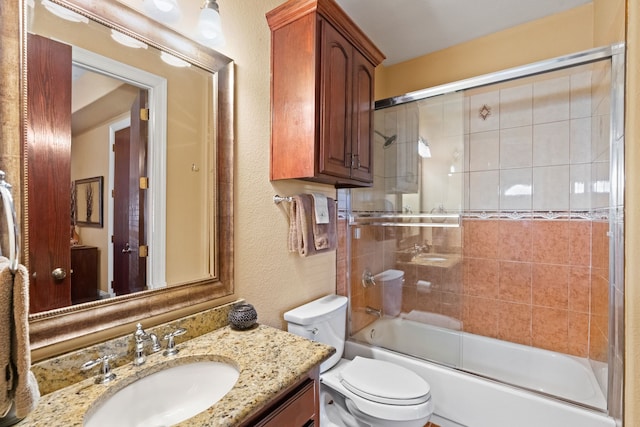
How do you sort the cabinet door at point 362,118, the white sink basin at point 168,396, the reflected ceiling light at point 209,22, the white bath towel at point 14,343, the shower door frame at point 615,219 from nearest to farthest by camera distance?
the white bath towel at point 14,343 < the white sink basin at point 168,396 < the reflected ceiling light at point 209,22 < the shower door frame at point 615,219 < the cabinet door at point 362,118

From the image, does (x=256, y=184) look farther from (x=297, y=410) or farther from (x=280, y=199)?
(x=297, y=410)

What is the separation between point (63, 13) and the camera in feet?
2.86

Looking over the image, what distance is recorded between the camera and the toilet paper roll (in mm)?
2369

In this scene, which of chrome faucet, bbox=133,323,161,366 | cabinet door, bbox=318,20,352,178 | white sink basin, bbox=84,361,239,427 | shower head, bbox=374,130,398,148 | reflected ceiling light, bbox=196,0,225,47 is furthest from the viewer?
shower head, bbox=374,130,398,148

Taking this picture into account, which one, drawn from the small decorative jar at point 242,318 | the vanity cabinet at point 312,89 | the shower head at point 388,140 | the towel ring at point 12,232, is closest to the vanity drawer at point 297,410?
the small decorative jar at point 242,318

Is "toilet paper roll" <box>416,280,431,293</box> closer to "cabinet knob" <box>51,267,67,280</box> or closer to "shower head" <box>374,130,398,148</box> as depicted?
"shower head" <box>374,130,398,148</box>

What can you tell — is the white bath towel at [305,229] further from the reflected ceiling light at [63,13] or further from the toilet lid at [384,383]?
the reflected ceiling light at [63,13]

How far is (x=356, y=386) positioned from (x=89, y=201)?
1397 millimetres

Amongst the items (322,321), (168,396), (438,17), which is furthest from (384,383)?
(438,17)

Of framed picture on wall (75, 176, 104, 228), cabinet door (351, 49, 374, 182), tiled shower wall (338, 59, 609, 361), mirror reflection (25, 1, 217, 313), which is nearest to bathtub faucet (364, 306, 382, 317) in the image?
tiled shower wall (338, 59, 609, 361)

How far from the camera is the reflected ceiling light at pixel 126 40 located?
38.5 inches

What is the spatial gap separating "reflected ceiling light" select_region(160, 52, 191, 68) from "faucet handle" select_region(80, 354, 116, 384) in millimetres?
1041

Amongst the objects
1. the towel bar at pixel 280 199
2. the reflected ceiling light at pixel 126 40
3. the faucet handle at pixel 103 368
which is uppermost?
the reflected ceiling light at pixel 126 40

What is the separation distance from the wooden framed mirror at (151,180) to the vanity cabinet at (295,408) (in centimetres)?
52
